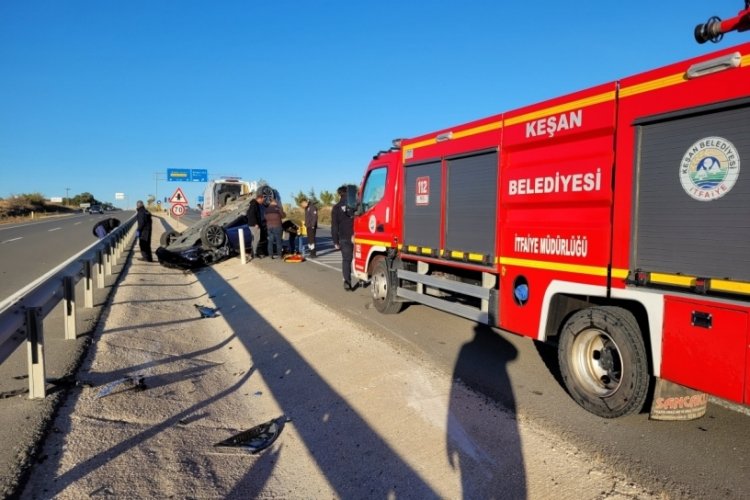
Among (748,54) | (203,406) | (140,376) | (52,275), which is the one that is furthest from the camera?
(52,275)

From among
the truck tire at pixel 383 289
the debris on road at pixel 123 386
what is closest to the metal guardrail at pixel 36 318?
the debris on road at pixel 123 386

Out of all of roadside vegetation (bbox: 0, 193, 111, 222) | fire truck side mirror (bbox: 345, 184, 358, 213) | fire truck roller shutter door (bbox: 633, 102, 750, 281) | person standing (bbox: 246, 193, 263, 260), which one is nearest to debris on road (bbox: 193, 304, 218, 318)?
fire truck side mirror (bbox: 345, 184, 358, 213)

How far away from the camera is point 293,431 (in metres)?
4.16

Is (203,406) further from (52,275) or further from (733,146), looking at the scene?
(733,146)

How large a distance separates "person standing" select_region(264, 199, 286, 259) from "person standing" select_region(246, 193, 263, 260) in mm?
422

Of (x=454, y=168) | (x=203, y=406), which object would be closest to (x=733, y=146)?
(x=454, y=168)

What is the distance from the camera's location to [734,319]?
3.30 m

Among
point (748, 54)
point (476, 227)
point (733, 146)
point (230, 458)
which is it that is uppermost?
point (748, 54)

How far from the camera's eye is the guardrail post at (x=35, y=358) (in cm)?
438

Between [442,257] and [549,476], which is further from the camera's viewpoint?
[442,257]

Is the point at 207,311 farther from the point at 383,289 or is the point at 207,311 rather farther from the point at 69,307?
the point at 383,289

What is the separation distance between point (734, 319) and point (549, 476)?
1.52 metres

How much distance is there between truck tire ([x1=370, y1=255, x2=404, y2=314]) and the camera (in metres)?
8.05

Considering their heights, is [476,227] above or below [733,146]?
below
